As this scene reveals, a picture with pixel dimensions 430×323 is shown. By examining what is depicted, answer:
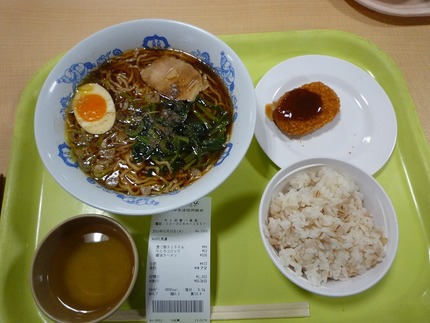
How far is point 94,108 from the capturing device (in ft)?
5.40

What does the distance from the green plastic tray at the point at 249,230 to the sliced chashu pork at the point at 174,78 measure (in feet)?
1.34

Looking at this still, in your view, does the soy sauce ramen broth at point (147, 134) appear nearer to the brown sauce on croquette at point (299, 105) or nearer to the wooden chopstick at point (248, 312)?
the brown sauce on croquette at point (299, 105)

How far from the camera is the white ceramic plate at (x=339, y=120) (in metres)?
1.72

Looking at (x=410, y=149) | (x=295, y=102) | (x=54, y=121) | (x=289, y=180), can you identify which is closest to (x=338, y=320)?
(x=289, y=180)

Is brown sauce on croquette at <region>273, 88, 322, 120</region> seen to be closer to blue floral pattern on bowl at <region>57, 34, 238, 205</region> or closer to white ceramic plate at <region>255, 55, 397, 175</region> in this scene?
white ceramic plate at <region>255, 55, 397, 175</region>

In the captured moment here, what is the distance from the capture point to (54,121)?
1.46 m

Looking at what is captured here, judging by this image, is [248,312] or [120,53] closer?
[248,312]

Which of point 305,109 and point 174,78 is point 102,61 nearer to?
point 174,78

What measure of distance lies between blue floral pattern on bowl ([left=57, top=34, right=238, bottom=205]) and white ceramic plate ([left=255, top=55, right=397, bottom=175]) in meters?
0.32

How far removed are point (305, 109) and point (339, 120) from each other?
0.66 ft

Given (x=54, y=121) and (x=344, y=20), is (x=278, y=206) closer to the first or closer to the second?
(x=54, y=121)

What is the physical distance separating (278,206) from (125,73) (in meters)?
0.98

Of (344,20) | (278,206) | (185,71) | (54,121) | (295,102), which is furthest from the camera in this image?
(344,20)

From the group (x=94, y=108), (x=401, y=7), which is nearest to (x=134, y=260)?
(x=94, y=108)
